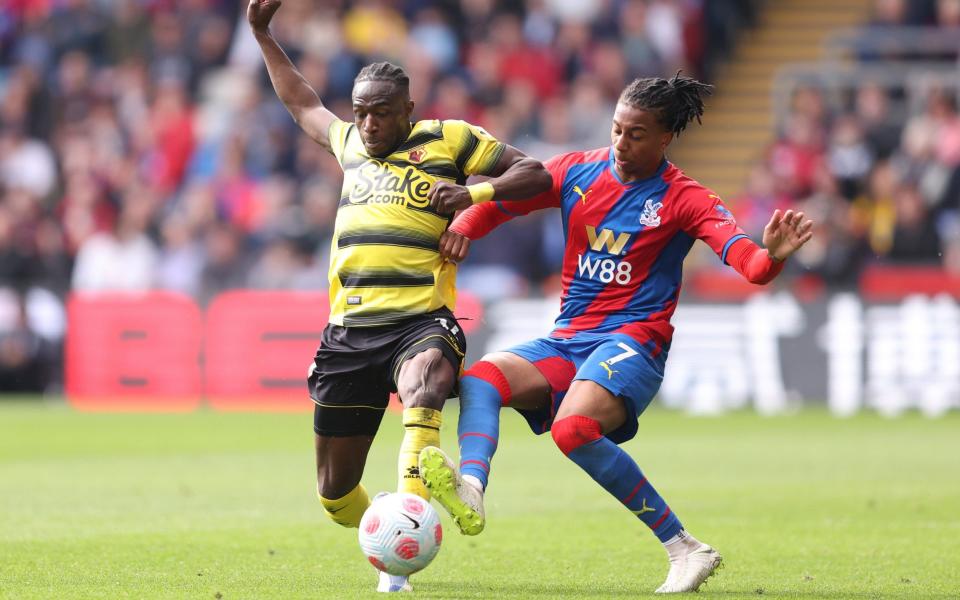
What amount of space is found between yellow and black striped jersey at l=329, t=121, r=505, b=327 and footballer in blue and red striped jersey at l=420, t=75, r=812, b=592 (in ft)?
0.48

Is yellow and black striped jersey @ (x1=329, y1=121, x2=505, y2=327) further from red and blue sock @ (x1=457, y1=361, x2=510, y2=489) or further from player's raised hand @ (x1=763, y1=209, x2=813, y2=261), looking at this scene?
player's raised hand @ (x1=763, y1=209, x2=813, y2=261)

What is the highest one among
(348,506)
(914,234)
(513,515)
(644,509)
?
(644,509)

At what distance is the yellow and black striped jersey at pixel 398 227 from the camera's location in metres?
7.22

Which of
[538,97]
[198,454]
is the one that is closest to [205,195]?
[538,97]

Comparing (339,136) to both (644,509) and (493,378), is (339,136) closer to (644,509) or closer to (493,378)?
(493,378)

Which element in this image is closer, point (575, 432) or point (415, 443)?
point (415, 443)

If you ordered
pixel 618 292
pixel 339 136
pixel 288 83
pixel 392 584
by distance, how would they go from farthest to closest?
pixel 288 83
pixel 339 136
pixel 618 292
pixel 392 584

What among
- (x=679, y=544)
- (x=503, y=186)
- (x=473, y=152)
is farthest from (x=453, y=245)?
(x=679, y=544)

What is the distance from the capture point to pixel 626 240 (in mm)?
7461

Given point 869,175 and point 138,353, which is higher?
point 869,175

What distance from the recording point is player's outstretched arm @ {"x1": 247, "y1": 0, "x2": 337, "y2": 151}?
25.9 feet

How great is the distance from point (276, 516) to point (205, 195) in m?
11.7

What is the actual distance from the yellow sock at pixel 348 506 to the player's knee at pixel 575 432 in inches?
41.3

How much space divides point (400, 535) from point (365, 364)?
925mm
